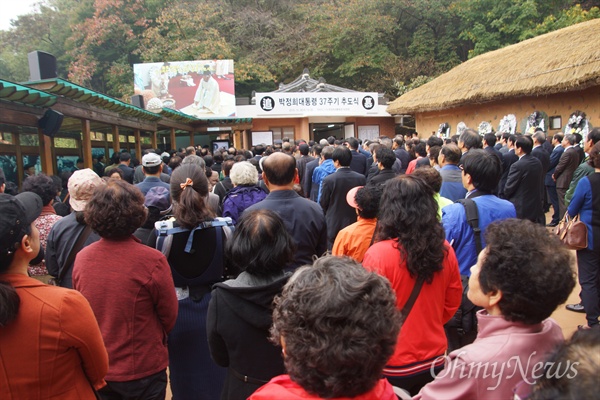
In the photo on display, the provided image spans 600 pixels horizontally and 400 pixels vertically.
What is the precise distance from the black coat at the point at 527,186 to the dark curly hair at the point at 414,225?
4030 mm

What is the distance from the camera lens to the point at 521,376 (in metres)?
1.34

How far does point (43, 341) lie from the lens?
1.55 meters

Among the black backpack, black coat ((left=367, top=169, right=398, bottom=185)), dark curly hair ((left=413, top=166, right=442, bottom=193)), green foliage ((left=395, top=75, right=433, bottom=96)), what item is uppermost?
green foliage ((left=395, top=75, right=433, bottom=96))

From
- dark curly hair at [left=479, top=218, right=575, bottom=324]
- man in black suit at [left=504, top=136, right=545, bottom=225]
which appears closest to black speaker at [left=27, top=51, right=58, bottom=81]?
dark curly hair at [left=479, top=218, right=575, bottom=324]

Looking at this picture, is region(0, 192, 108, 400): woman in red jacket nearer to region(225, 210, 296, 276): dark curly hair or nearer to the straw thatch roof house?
region(225, 210, 296, 276): dark curly hair

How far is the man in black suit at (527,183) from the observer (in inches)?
219

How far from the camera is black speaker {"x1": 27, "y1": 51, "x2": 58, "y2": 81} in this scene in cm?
571

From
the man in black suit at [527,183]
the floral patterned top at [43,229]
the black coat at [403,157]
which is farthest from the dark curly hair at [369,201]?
the black coat at [403,157]

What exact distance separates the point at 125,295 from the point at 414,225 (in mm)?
1453

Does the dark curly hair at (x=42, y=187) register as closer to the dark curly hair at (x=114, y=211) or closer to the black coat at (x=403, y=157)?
the dark curly hair at (x=114, y=211)

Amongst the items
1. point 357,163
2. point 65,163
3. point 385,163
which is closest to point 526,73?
point 357,163

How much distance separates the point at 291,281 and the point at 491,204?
6.81 ft

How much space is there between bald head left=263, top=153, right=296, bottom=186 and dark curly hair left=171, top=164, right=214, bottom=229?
1.55 ft

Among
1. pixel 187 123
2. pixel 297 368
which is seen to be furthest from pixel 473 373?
pixel 187 123
